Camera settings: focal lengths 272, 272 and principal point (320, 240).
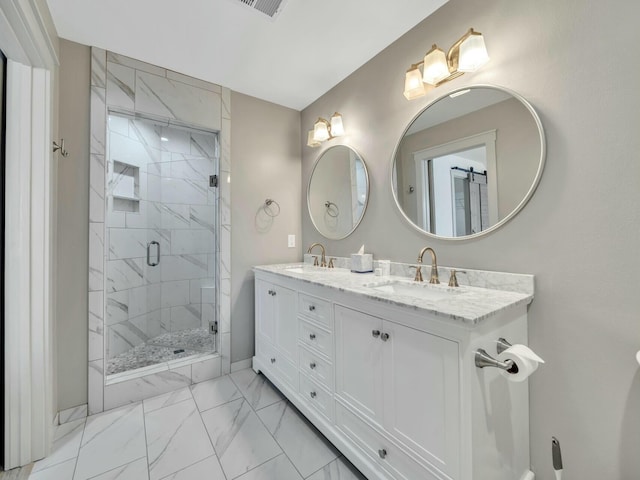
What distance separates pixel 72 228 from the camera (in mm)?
1736

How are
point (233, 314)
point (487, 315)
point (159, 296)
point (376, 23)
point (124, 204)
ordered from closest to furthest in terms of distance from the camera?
point (487, 315) → point (376, 23) → point (233, 314) → point (124, 204) → point (159, 296)

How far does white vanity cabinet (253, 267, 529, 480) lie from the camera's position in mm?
904

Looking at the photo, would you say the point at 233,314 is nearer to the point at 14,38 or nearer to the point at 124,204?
the point at 124,204

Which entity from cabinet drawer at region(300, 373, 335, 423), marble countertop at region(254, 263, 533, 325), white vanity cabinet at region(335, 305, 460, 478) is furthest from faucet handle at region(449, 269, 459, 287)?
→ cabinet drawer at region(300, 373, 335, 423)

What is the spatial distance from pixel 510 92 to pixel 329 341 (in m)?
1.49

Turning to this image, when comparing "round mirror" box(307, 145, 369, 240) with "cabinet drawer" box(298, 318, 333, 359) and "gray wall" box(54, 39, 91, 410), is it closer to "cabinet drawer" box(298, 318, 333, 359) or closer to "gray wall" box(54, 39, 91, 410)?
"cabinet drawer" box(298, 318, 333, 359)

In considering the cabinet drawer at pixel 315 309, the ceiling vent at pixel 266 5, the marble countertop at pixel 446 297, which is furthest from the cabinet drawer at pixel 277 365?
the ceiling vent at pixel 266 5

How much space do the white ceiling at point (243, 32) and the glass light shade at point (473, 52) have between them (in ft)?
1.34

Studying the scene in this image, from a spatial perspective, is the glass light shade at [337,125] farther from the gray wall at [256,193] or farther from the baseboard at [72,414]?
the baseboard at [72,414]

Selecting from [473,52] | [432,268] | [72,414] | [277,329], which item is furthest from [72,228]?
[473,52]

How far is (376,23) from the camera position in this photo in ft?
5.30

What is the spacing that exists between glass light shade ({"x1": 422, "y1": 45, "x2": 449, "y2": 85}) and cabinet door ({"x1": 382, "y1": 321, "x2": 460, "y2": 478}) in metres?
1.26

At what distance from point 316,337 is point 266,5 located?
1838mm

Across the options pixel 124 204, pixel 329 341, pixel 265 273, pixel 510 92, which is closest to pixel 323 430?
pixel 329 341
